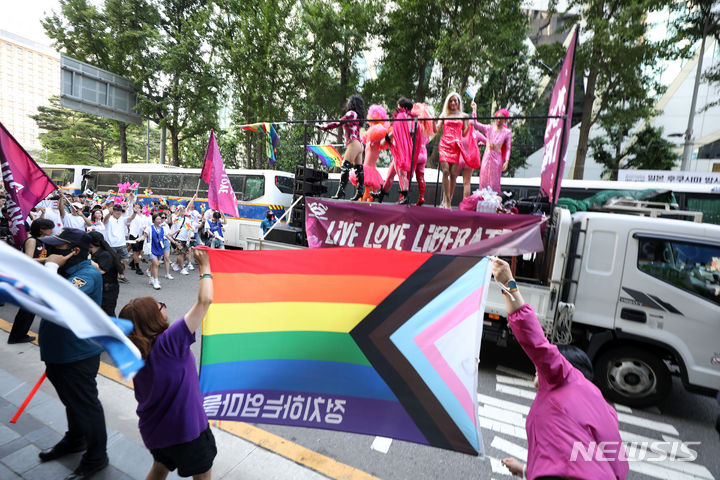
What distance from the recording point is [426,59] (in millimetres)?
16156

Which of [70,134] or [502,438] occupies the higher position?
[70,134]

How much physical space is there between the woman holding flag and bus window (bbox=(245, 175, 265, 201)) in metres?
12.7

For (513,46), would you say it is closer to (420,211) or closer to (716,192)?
(716,192)

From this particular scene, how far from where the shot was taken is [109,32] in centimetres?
2273

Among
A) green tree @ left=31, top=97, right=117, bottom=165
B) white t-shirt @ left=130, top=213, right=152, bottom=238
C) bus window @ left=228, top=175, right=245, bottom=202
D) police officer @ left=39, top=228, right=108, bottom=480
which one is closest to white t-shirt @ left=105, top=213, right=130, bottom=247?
white t-shirt @ left=130, top=213, right=152, bottom=238

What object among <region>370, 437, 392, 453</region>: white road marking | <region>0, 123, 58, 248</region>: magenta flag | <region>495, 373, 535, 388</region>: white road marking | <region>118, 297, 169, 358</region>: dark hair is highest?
<region>0, 123, 58, 248</region>: magenta flag

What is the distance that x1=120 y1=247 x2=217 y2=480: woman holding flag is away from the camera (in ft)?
6.61

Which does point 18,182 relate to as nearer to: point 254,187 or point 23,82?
point 254,187

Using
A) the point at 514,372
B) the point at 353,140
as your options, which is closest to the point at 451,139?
the point at 353,140

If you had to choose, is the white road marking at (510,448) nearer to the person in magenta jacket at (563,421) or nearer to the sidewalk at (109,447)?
the sidewalk at (109,447)

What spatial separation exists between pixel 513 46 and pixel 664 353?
44.8 ft

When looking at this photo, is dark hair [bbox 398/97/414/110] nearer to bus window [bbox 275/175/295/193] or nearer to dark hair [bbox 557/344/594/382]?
dark hair [bbox 557/344/594/382]

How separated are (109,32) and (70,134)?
1146 centimetres

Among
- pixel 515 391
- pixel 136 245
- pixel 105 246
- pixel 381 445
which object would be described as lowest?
pixel 381 445
